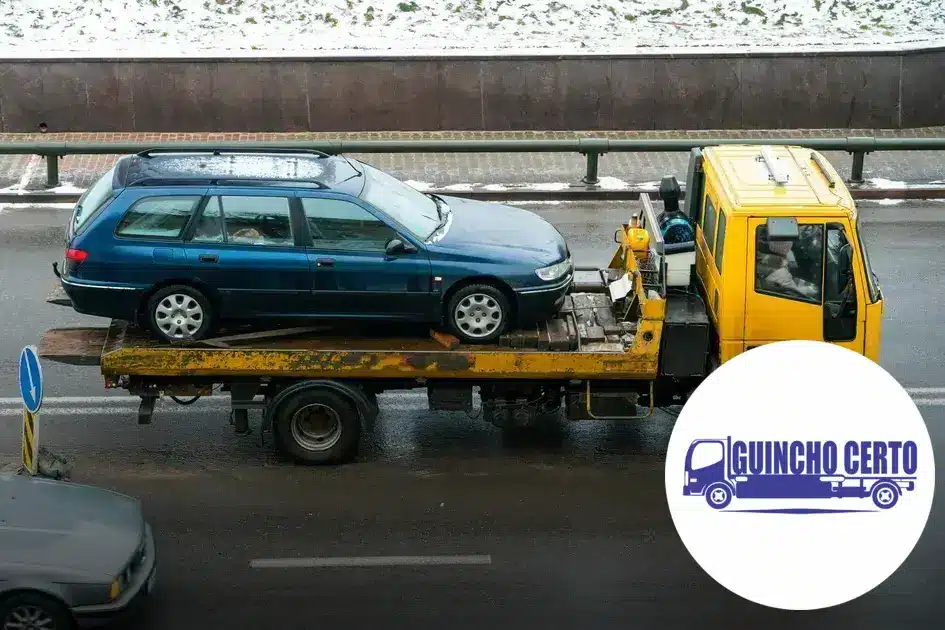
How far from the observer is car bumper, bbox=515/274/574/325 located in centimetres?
1109

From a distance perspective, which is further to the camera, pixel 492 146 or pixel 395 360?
pixel 492 146

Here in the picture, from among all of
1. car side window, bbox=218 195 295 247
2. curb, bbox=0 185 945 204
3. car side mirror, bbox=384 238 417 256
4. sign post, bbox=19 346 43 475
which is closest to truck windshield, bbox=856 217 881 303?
car side mirror, bbox=384 238 417 256

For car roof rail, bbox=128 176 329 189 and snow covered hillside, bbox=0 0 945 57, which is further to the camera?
snow covered hillside, bbox=0 0 945 57

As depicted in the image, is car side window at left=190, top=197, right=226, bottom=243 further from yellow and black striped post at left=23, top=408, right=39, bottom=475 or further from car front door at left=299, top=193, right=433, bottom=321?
yellow and black striped post at left=23, top=408, right=39, bottom=475

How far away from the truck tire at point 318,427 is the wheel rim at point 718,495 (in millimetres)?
4106

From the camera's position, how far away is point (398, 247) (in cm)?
1096

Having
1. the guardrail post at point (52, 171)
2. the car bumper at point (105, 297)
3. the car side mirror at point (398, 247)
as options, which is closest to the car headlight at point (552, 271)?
the car side mirror at point (398, 247)

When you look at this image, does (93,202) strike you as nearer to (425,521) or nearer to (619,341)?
(425,521)

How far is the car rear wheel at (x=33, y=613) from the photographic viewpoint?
848 centimetres

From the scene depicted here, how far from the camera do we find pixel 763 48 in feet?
71.7

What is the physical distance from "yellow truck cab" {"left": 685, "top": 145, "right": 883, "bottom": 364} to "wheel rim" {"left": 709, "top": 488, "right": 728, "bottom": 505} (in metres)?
3.13

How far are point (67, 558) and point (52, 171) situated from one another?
1114 centimetres

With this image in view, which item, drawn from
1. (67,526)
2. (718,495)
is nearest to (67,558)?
(67,526)

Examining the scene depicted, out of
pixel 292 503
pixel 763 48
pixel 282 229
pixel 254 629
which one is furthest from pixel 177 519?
pixel 763 48
